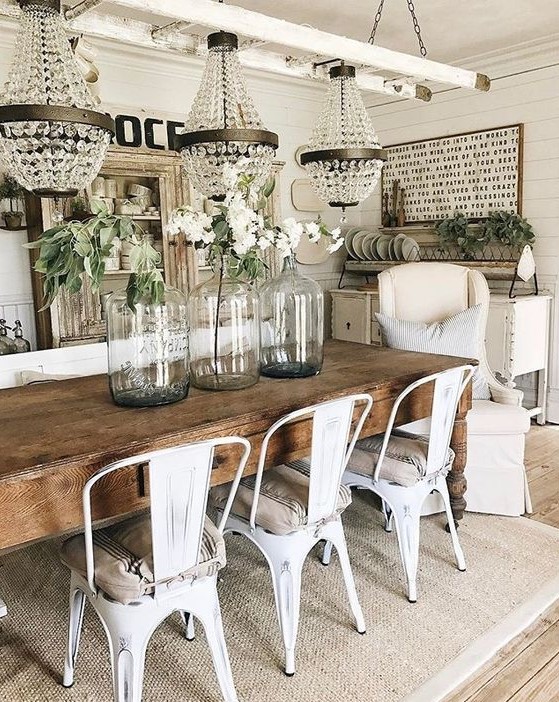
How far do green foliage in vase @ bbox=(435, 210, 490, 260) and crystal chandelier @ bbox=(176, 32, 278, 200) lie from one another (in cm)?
272

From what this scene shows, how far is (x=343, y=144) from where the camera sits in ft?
8.70

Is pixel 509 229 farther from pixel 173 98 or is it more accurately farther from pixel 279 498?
pixel 279 498

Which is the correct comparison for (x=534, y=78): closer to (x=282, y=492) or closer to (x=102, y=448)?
(x=282, y=492)

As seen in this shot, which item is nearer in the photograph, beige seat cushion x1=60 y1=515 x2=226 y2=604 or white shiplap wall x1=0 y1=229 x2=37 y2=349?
beige seat cushion x1=60 y1=515 x2=226 y2=604

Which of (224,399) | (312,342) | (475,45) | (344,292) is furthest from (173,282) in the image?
(475,45)

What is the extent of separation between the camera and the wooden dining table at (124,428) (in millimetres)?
1633

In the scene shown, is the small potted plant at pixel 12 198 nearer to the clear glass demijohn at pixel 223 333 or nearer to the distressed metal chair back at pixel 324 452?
the clear glass demijohn at pixel 223 333

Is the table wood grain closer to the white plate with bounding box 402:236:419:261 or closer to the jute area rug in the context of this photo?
the jute area rug

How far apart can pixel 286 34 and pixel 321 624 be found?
6.57ft

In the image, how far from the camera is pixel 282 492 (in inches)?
85.7

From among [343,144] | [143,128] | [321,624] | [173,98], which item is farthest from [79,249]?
[173,98]

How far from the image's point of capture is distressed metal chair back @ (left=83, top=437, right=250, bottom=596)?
5.21ft

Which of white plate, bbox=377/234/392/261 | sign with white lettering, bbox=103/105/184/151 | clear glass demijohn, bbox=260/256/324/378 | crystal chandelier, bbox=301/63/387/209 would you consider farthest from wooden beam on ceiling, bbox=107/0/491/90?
white plate, bbox=377/234/392/261

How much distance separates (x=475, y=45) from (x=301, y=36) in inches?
98.3
